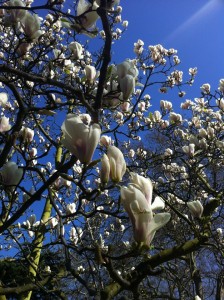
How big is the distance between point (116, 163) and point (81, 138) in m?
0.15

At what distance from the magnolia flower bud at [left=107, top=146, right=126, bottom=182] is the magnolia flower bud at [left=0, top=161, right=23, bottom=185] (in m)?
0.54

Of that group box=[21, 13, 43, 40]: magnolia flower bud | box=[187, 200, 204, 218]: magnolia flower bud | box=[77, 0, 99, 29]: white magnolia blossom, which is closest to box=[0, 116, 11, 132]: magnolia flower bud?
box=[21, 13, 43, 40]: magnolia flower bud

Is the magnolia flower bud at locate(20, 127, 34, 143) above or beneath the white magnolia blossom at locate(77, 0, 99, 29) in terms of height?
beneath

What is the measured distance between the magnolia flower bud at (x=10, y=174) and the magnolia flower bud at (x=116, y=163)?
54 cm

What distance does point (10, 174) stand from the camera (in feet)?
5.19

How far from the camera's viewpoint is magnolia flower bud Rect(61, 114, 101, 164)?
1187 millimetres

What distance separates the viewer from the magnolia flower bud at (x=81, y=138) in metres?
1.19

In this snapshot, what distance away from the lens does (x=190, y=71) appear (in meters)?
6.90

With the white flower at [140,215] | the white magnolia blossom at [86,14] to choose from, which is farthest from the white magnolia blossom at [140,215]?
the white magnolia blossom at [86,14]

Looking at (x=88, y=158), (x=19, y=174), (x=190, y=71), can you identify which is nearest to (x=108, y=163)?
(x=88, y=158)

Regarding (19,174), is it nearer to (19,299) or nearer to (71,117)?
(71,117)

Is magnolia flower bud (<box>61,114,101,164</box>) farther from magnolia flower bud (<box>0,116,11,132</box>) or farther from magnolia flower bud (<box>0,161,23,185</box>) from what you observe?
magnolia flower bud (<box>0,116,11,132</box>)

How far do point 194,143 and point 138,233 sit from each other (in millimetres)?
3500

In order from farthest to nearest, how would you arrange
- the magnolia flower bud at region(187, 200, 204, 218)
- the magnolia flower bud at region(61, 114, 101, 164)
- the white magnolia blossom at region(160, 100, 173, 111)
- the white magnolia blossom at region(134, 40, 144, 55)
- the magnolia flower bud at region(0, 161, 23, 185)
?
the white magnolia blossom at region(134, 40, 144, 55) < the white magnolia blossom at region(160, 100, 173, 111) < the magnolia flower bud at region(187, 200, 204, 218) < the magnolia flower bud at region(0, 161, 23, 185) < the magnolia flower bud at region(61, 114, 101, 164)
